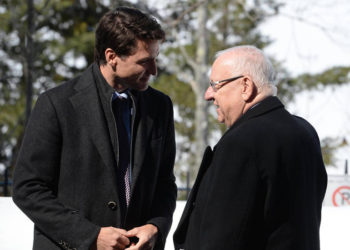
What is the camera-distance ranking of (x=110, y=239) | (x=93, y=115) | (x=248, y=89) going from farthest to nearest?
(x=93, y=115)
(x=110, y=239)
(x=248, y=89)

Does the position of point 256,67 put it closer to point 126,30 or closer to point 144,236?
point 126,30

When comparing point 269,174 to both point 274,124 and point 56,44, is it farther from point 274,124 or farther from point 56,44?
point 56,44

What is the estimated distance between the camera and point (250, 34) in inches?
947

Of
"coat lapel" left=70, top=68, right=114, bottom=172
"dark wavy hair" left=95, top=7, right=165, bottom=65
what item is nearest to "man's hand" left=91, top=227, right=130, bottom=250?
"coat lapel" left=70, top=68, right=114, bottom=172

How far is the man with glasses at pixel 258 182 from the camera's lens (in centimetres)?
201

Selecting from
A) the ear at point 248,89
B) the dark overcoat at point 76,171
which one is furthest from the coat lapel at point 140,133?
the ear at point 248,89

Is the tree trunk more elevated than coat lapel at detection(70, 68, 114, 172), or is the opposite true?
the tree trunk

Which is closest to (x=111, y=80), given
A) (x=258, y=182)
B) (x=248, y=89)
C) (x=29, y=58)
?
(x=248, y=89)

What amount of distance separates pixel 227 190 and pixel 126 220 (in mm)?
607

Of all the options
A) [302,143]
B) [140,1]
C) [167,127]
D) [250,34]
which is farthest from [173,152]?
[250,34]

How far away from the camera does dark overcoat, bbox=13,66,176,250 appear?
235cm

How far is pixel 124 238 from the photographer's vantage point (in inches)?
92.7

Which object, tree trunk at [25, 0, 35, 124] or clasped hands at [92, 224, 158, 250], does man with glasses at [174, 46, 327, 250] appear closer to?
clasped hands at [92, 224, 158, 250]

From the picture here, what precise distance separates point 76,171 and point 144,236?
1.20ft
